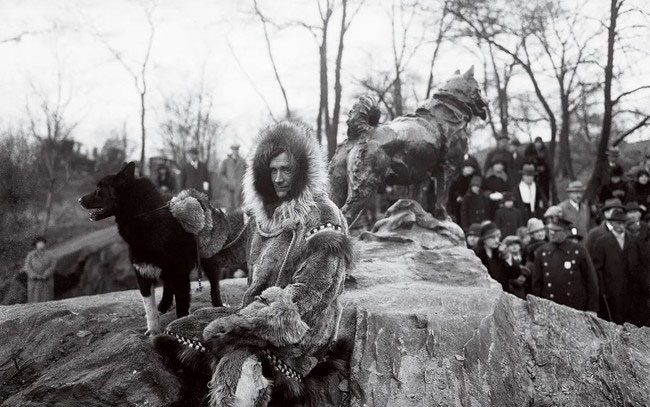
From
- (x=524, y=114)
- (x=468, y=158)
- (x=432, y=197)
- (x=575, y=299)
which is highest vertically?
(x=524, y=114)

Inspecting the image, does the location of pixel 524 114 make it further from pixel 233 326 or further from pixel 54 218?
pixel 233 326

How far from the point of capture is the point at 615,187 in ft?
36.2

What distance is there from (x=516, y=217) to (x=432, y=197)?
208cm

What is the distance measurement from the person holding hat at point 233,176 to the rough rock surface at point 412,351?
708cm

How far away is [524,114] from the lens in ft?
73.6

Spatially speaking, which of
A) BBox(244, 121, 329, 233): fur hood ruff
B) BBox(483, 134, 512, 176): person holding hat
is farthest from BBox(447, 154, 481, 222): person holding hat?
BBox(244, 121, 329, 233): fur hood ruff

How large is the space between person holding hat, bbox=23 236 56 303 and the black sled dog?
5.12 metres

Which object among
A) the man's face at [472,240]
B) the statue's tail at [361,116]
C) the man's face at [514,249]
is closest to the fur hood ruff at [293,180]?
the statue's tail at [361,116]

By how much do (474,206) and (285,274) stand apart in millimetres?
7344

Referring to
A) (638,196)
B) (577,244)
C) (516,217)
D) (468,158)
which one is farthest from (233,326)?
(638,196)

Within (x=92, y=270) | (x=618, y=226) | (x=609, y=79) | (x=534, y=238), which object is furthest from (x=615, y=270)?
(x=92, y=270)

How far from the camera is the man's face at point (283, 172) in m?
3.68

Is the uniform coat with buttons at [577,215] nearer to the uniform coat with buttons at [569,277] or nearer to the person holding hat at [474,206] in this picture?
the person holding hat at [474,206]

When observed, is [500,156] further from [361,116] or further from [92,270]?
[92,270]
